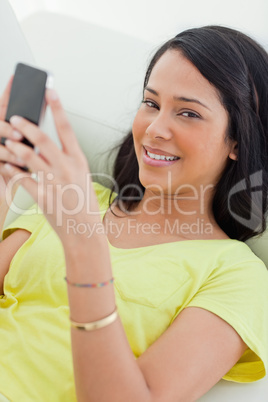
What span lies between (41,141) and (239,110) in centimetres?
51

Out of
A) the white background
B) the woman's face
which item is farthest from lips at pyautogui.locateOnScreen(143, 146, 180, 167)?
the white background

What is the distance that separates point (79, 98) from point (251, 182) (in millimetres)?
529

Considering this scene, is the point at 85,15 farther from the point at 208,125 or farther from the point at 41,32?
the point at 208,125

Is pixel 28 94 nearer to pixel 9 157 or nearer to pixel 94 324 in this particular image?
pixel 9 157

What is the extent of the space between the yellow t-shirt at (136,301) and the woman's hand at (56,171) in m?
0.30

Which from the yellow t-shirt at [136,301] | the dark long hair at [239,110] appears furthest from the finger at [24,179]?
the dark long hair at [239,110]

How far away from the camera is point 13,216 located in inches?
45.4

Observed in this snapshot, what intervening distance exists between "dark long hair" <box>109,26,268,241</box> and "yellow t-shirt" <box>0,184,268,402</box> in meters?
0.13

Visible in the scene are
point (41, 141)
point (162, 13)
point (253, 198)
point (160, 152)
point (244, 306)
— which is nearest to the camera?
point (41, 141)

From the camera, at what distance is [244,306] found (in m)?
0.81

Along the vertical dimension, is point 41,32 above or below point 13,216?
above

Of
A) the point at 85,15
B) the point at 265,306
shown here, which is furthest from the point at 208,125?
the point at 85,15

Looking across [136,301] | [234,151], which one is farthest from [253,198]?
[136,301]

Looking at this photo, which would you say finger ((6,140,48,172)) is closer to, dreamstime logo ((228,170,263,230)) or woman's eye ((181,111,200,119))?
woman's eye ((181,111,200,119))
